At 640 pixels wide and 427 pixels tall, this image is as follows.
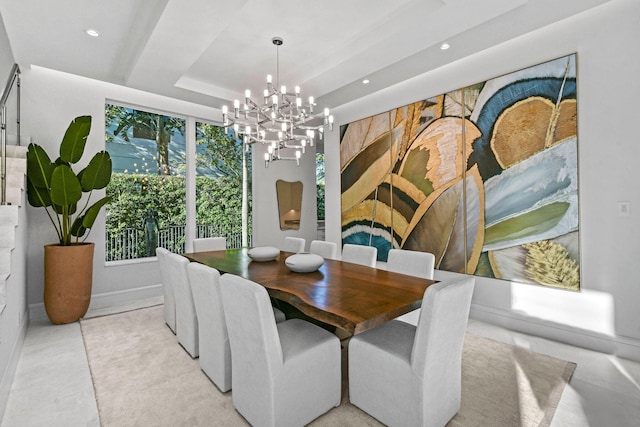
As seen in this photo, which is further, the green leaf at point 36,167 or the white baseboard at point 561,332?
the green leaf at point 36,167

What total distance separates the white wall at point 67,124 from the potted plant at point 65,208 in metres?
0.38

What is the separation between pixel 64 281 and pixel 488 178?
4647 mm

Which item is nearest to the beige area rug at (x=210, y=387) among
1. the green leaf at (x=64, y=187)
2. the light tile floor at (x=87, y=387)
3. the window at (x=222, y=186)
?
the light tile floor at (x=87, y=387)

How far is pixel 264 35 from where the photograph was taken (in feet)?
10.1

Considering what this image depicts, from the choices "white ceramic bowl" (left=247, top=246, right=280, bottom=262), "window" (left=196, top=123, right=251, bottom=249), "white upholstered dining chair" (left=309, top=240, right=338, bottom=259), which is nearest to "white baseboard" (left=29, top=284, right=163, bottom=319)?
"window" (left=196, top=123, right=251, bottom=249)

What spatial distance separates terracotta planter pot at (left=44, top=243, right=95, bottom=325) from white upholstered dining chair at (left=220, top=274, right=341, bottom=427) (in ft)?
8.49

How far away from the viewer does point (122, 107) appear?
4219 millimetres

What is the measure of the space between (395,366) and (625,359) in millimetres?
2248

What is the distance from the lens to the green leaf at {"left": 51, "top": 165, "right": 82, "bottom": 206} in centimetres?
303

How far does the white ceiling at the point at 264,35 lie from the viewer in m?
2.49

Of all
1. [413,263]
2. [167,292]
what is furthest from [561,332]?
[167,292]

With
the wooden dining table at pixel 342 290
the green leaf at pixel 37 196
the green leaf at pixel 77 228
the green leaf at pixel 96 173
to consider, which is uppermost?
the green leaf at pixel 96 173

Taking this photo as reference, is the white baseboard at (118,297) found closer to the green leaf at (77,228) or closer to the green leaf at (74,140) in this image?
the green leaf at (77,228)

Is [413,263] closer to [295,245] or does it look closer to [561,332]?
[561,332]
